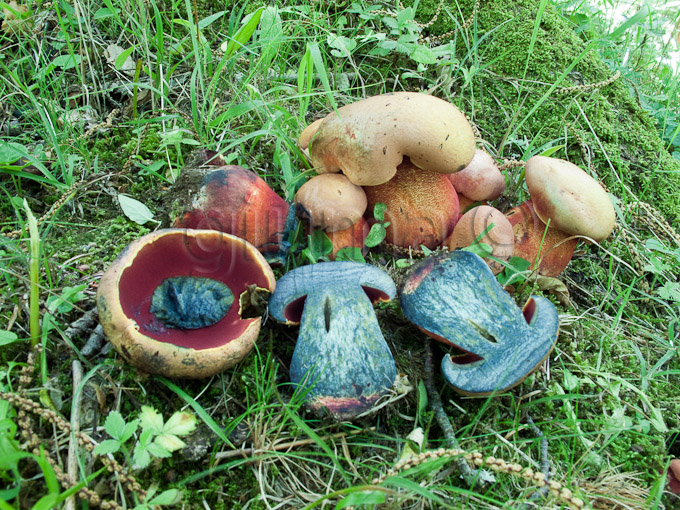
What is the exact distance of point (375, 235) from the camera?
2.25m

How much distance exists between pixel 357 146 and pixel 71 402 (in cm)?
146

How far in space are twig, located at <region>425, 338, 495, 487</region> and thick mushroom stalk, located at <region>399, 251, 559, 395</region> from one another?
10 centimetres

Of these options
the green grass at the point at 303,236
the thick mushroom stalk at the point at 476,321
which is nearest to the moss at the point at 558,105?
the green grass at the point at 303,236

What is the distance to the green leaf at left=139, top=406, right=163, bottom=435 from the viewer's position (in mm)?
1413

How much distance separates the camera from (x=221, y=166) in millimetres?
2080

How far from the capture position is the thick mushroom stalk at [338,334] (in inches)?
64.7

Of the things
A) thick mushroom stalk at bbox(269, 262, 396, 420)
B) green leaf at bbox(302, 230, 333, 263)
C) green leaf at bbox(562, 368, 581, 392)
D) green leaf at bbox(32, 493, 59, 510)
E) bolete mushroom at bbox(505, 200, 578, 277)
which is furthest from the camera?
bolete mushroom at bbox(505, 200, 578, 277)

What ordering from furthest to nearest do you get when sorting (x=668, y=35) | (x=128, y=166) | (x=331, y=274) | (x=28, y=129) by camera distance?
1. (x=668, y=35)
2. (x=28, y=129)
3. (x=128, y=166)
4. (x=331, y=274)

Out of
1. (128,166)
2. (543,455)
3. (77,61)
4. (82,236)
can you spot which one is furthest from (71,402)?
→ (77,61)

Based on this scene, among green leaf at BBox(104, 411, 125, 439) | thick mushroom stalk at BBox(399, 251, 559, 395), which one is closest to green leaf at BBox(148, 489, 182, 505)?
green leaf at BBox(104, 411, 125, 439)

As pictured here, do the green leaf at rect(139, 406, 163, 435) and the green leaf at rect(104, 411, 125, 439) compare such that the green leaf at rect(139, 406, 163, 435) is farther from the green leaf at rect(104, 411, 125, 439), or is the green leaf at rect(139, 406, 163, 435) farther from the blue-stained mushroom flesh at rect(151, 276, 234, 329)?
the blue-stained mushroom flesh at rect(151, 276, 234, 329)

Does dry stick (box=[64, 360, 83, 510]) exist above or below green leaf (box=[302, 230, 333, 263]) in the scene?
below

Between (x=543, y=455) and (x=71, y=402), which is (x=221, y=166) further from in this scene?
(x=543, y=455)

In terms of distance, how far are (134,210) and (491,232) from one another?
1.69m
